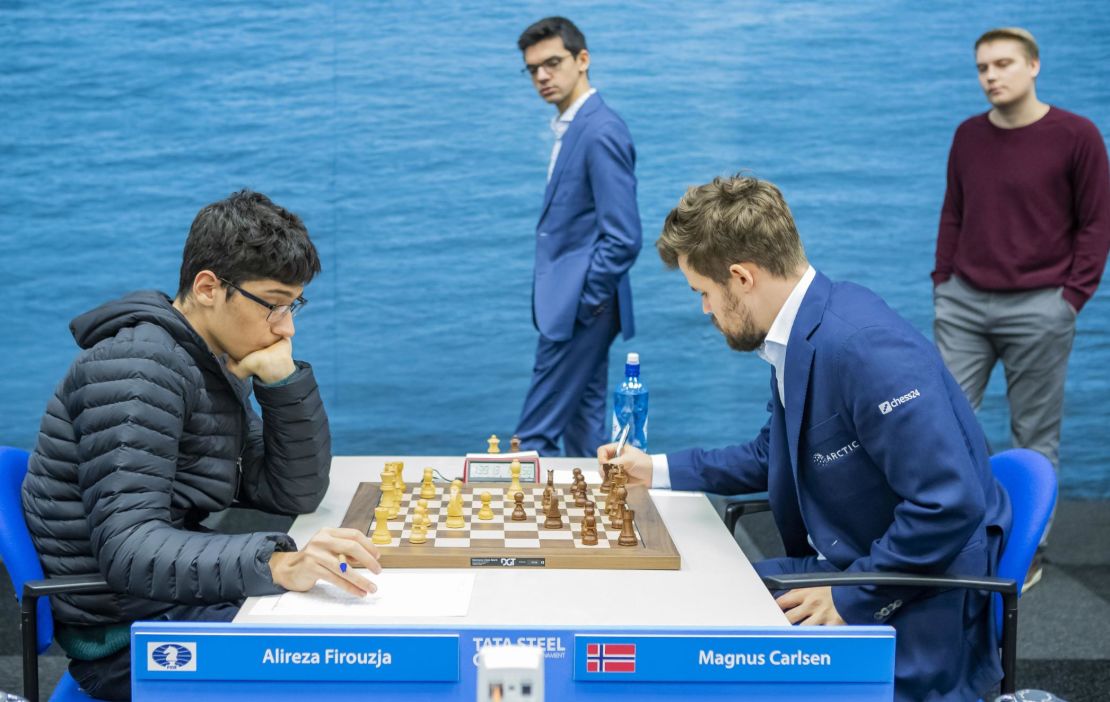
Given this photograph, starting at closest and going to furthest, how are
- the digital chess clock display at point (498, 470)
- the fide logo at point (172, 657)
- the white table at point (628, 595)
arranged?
the fide logo at point (172, 657) → the white table at point (628, 595) → the digital chess clock display at point (498, 470)

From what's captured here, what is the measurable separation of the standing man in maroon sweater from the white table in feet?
6.90

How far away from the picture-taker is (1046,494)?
217 cm

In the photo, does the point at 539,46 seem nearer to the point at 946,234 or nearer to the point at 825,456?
the point at 946,234

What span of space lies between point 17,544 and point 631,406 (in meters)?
1.61

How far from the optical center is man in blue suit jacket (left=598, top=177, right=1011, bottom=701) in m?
1.98

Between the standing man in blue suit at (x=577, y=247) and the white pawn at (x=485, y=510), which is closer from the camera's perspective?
the white pawn at (x=485, y=510)

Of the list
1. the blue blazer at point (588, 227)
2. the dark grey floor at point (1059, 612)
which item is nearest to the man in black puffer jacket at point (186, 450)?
the dark grey floor at point (1059, 612)

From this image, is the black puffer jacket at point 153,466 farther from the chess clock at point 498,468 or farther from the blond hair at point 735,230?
the blond hair at point 735,230

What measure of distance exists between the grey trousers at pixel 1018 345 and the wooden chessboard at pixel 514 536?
2.00 m

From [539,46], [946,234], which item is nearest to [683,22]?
[539,46]

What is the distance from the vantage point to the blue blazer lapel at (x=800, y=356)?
6.93 ft

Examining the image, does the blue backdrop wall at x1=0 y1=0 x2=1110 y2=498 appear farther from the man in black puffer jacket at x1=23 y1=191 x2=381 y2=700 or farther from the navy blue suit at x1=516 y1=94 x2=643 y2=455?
the man in black puffer jacket at x1=23 y1=191 x2=381 y2=700

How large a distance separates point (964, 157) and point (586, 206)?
49.4 inches

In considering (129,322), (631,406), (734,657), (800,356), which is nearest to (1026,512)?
(800,356)
